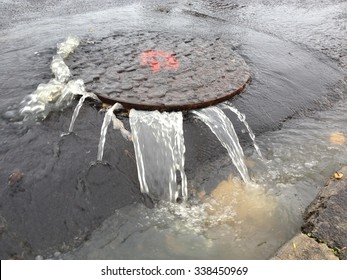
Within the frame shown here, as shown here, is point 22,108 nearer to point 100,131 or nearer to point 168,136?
point 100,131

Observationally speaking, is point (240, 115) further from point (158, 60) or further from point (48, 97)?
point (48, 97)

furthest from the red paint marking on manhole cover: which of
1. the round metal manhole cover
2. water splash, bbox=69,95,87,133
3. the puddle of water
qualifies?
the puddle of water

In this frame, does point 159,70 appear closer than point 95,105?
No

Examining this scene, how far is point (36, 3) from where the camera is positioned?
235 inches

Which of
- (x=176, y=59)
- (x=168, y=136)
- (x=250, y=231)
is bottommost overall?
(x=250, y=231)

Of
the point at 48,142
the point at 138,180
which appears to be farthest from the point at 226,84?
the point at 48,142

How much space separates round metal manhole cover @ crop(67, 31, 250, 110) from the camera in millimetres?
3129

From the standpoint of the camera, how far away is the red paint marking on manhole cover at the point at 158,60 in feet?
11.8

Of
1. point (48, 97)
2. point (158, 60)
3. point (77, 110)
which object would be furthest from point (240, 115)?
point (48, 97)

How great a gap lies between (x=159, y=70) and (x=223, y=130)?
95 centimetres

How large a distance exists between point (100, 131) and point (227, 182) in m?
1.23

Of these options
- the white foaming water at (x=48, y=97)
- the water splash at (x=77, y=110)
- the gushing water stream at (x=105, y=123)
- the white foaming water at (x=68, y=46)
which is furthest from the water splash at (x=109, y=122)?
the white foaming water at (x=68, y=46)

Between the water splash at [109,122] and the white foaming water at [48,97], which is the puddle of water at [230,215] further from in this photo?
the white foaming water at [48,97]

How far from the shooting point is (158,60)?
3.69 metres
